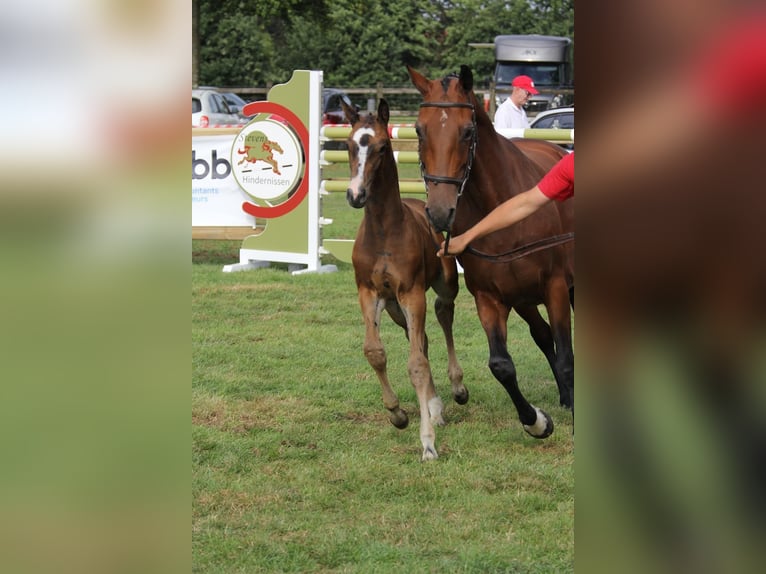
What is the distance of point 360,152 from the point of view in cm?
571

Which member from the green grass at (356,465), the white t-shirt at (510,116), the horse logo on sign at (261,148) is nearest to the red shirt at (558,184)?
the green grass at (356,465)

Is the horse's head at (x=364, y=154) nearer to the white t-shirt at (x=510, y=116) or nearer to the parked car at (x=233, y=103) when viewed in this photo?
the white t-shirt at (x=510, y=116)

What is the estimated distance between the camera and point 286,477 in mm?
5293

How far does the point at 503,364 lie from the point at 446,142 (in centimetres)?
127

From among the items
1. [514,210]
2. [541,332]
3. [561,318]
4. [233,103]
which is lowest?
[541,332]

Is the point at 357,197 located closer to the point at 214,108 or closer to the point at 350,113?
the point at 350,113

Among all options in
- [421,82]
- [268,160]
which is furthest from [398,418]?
[268,160]

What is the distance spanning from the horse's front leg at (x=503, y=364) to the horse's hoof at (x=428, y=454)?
510 mm

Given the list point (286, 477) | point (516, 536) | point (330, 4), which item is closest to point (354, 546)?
point (516, 536)

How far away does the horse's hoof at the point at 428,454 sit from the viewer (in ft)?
18.2

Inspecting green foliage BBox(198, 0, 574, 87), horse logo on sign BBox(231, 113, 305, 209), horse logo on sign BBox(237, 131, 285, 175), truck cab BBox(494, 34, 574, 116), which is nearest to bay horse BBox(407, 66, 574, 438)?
horse logo on sign BBox(231, 113, 305, 209)

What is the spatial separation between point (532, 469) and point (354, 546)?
1.39 meters
